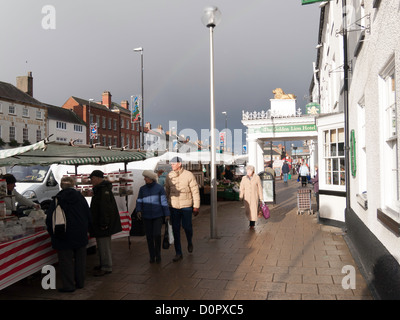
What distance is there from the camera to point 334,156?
30.5 feet

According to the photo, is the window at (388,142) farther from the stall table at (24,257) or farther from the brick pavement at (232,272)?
the stall table at (24,257)

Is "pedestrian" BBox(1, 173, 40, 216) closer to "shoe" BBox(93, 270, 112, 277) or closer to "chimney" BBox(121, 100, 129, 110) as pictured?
"shoe" BBox(93, 270, 112, 277)

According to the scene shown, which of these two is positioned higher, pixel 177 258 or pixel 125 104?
pixel 125 104

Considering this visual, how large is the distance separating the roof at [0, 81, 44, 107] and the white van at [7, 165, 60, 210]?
27.3 meters

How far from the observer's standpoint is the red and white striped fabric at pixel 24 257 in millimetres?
4379

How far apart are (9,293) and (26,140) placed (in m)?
38.4

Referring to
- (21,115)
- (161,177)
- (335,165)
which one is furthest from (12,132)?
(335,165)

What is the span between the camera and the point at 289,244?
23.9ft

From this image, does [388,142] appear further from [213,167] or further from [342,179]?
[342,179]

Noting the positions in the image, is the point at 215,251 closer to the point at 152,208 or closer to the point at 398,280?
the point at 152,208

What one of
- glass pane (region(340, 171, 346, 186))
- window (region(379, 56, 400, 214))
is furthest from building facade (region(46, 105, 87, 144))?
window (region(379, 56, 400, 214))

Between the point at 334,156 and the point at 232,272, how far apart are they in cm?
527

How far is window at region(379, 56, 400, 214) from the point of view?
4322mm
